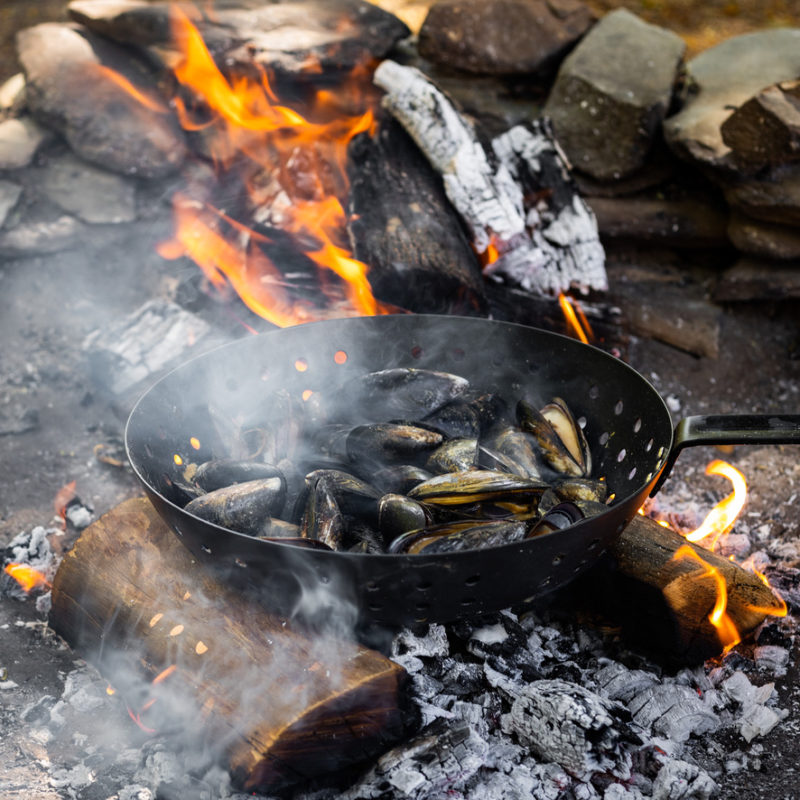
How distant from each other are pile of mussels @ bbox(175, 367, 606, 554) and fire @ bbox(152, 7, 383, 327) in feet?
3.00

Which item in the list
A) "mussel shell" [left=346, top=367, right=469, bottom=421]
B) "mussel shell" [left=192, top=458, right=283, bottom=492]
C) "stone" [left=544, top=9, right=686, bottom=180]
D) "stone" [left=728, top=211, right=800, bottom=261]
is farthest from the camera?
"stone" [left=544, top=9, right=686, bottom=180]

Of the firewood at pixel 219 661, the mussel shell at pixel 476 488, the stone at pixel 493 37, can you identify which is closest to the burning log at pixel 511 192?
the stone at pixel 493 37

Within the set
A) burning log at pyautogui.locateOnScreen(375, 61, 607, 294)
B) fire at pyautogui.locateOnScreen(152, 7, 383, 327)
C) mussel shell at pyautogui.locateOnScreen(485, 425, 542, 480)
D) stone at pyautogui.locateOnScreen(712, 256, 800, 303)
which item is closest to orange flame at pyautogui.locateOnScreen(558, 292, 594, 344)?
burning log at pyautogui.locateOnScreen(375, 61, 607, 294)

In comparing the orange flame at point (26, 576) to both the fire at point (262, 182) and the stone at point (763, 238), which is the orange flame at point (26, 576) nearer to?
the fire at point (262, 182)

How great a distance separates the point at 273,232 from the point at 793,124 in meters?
2.22

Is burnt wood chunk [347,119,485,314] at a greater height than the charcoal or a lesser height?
greater

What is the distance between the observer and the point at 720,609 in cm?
186

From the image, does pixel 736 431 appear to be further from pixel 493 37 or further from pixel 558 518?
pixel 493 37

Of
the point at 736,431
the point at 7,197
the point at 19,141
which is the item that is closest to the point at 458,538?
the point at 736,431

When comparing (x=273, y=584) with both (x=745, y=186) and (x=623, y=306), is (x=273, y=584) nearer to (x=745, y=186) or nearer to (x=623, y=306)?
(x=623, y=306)

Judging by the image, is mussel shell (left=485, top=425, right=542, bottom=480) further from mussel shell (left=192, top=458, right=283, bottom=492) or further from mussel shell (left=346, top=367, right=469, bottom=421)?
mussel shell (left=192, top=458, right=283, bottom=492)

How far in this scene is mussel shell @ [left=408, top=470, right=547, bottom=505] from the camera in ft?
5.62

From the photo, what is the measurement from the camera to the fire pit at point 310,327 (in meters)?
1.63

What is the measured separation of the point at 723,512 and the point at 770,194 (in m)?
1.70
